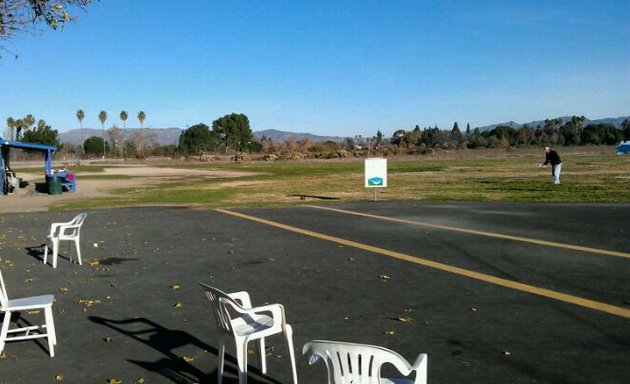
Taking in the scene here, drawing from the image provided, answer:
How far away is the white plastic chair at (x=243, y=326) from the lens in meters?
4.55

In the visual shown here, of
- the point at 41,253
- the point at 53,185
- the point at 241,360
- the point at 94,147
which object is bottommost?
the point at 41,253

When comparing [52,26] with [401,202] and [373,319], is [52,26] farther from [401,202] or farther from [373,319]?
[401,202]

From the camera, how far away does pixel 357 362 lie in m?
3.34

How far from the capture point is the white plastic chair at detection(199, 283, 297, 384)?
455 cm

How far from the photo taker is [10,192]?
30.1 metres

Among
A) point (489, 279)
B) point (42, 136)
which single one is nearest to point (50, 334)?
point (489, 279)

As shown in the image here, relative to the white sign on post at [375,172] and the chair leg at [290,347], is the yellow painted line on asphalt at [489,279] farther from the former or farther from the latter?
the white sign on post at [375,172]

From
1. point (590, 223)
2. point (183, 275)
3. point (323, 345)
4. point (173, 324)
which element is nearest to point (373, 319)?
point (173, 324)

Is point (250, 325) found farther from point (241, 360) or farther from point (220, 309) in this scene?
point (241, 360)

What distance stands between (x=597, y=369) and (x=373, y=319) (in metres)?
2.40

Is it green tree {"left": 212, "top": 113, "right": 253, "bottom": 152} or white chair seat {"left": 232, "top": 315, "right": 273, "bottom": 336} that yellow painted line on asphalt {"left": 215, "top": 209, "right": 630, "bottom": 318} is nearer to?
white chair seat {"left": 232, "top": 315, "right": 273, "bottom": 336}

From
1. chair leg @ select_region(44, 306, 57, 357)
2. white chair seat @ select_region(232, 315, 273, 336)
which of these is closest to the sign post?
chair leg @ select_region(44, 306, 57, 357)

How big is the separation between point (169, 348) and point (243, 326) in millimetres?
1293

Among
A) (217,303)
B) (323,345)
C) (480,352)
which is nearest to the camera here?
(323,345)
